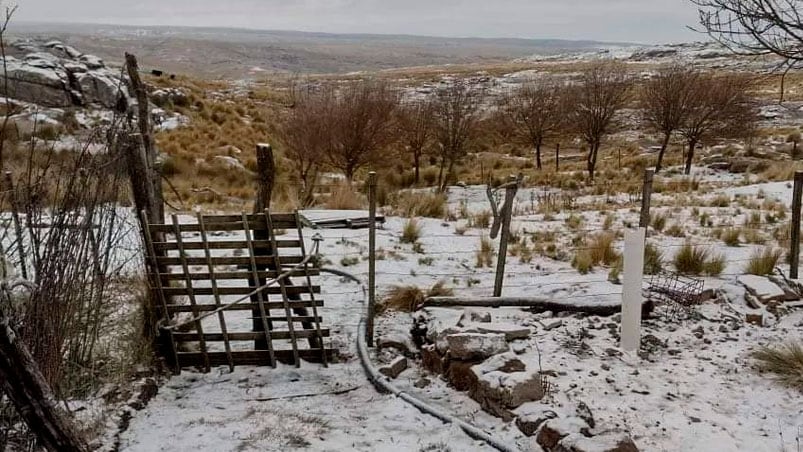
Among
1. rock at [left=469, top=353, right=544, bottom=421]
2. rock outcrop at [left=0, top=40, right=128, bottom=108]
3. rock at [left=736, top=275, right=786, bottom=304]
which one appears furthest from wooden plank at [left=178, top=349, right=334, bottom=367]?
rock outcrop at [left=0, top=40, right=128, bottom=108]

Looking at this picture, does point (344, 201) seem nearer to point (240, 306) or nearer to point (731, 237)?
point (731, 237)

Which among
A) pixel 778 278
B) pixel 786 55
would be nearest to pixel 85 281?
pixel 786 55

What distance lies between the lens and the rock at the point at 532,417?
3803 mm

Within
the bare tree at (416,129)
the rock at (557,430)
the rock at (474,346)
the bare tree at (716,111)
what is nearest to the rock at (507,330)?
the rock at (474,346)

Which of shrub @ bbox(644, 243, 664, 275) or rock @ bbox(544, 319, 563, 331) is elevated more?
rock @ bbox(544, 319, 563, 331)

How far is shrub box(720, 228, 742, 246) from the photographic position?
27.4 ft

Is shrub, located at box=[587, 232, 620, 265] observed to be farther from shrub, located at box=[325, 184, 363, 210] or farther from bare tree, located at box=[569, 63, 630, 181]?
bare tree, located at box=[569, 63, 630, 181]

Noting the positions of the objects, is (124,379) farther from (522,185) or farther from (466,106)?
(466,106)

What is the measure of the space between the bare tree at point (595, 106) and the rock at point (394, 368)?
16.1 metres

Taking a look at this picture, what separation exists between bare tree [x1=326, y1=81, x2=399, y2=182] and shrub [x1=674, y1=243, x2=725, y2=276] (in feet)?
32.6

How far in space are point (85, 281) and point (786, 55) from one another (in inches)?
214

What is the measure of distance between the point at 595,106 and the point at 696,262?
15349mm

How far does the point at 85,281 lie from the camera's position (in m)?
3.91

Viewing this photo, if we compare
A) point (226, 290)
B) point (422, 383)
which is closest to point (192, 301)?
point (226, 290)
